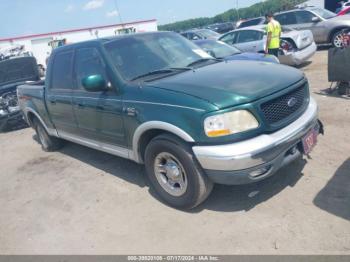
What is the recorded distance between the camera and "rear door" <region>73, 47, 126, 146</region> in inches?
165

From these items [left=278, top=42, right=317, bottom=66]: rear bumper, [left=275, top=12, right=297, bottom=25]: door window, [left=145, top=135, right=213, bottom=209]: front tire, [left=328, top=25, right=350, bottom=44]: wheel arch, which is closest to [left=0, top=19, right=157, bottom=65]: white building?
[left=275, top=12, right=297, bottom=25]: door window

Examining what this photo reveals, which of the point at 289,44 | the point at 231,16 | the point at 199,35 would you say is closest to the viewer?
the point at 289,44

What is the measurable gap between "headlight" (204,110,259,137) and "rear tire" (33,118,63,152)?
4.44 m

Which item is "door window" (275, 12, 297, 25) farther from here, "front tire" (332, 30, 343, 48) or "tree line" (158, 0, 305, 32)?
"tree line" (158, 0, 305, 32)

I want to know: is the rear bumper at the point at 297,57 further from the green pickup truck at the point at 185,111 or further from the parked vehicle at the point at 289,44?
the green pickup truck at the point at 185,111

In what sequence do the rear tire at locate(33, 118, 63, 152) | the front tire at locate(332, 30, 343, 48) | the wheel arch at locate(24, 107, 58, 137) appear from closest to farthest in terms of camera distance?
the wheel arch at locate(24, 107, 58, 137), the rear tire at locate(33, 118, 63, 152), the front tire at locate(332, 30, 343, 48)

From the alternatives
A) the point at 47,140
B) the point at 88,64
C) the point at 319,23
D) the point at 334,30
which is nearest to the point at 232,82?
the point at 88,64

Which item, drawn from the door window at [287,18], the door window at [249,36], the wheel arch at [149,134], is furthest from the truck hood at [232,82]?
the door window at [287,18]

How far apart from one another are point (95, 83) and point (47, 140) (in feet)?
10.6

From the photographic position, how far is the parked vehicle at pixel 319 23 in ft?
41.4

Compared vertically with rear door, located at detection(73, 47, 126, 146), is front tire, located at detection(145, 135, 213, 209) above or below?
below

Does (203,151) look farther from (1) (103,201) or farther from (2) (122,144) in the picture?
(1) (103,201)

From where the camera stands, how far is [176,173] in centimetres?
369

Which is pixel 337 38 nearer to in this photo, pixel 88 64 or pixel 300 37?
pixel 300 37
